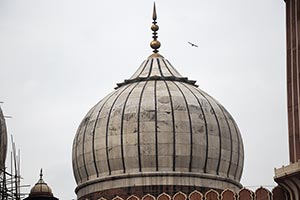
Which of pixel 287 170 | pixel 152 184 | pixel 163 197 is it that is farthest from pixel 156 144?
pixel 287 170

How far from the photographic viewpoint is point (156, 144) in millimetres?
45969

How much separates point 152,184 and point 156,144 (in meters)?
1.46

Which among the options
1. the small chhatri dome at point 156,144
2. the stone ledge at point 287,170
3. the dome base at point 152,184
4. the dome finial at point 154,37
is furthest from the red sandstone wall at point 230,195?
the dome finial at point 154,37

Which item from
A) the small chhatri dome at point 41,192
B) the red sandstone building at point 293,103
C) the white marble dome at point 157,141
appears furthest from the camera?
the small chhatri dome at point 41,192

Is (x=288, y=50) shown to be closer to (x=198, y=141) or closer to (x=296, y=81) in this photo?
(x=296, y=81)

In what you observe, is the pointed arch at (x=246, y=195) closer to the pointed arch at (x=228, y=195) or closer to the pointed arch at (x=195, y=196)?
the pointed arch at (x=228, y=195)

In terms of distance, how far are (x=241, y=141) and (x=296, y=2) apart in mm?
10049

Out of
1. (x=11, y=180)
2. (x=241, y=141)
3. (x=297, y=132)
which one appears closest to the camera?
(x=297, y=132)

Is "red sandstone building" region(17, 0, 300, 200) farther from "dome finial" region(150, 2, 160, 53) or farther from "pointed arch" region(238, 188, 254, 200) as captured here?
"pointed arch" region(238, 188, 254, 200)

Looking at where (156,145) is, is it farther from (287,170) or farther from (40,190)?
(287,170)

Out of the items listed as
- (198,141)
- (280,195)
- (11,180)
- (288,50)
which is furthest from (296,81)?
(11,180)

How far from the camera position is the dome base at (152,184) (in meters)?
45.4

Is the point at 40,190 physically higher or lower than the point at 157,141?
lower

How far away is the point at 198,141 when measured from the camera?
4631 cm
